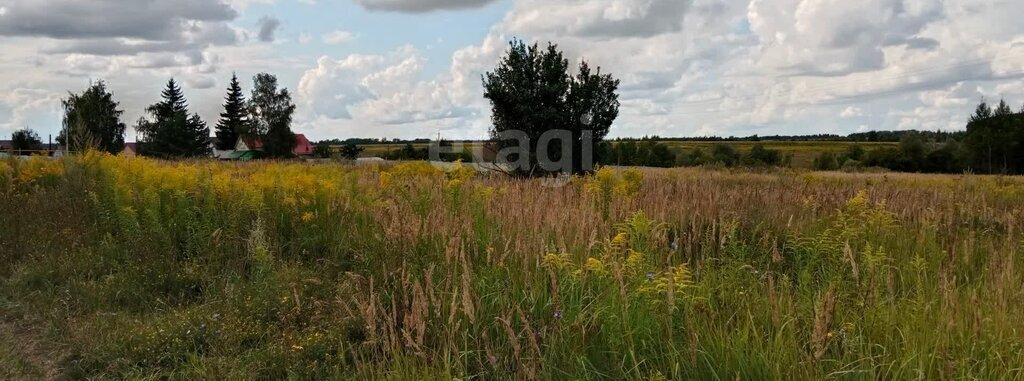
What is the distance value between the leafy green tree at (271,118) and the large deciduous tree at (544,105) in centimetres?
4751

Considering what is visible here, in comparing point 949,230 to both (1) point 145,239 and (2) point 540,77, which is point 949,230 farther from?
(2) point 540,77

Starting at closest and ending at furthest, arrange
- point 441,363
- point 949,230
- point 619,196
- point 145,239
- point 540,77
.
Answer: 1. point 441,363
2. point 949,230
3. point 145,239
4. point 619,196
5. point 540,77

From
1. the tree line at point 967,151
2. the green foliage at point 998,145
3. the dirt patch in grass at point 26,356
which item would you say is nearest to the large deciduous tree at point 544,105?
the dirt patch in grass at point 26,356

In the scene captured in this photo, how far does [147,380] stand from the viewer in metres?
3.52

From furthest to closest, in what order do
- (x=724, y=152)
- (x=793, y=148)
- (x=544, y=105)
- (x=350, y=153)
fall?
(x=793, y=148) < (x=724, y=152) < (x=350, y=153) < (x=544, y=105)

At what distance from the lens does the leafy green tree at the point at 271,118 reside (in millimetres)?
60469

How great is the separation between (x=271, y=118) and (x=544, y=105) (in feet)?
162

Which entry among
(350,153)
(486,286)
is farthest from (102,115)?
(486,286)

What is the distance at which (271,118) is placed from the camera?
6106 cm

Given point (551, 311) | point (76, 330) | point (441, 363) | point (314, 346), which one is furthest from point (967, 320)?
point (76, 330)

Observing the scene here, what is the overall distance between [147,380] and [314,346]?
0.91 meters

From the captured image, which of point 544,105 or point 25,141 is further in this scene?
point 25,141

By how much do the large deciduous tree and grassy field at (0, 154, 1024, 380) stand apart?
10.0 metres

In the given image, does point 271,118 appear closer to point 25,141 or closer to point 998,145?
point 25,141
